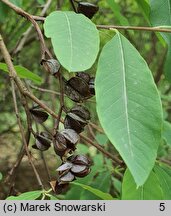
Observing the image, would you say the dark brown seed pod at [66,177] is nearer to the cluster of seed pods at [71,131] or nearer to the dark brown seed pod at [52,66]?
the cluster of seed pods at [71,131]

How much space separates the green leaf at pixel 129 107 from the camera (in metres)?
0.90

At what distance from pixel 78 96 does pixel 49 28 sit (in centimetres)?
17

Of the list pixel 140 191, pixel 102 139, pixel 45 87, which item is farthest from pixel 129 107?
pixel 45 87

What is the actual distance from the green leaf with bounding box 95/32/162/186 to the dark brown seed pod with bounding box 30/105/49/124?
259mm

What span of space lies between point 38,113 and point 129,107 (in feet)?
1.05

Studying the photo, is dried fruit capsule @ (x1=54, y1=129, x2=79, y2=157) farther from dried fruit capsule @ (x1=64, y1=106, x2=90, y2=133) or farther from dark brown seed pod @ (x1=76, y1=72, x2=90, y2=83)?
dark brown seed pod @ (x1=76, y1=72, x2=90, y2=83)

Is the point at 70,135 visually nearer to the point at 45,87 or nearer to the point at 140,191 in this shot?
the point at 140,191

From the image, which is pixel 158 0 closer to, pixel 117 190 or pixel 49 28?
pixel 49 28

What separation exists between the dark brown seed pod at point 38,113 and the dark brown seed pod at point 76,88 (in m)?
0.18

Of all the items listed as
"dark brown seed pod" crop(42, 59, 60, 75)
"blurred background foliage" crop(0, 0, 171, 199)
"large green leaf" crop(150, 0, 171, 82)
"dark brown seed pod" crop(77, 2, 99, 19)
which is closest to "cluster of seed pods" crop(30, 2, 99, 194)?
"dark brown seed pod" crop(42, 59, 60, 75)

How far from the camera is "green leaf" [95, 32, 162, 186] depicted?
902mm

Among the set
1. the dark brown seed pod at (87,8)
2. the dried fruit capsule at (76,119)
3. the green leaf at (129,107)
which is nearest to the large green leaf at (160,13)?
the dark brown seed pod at (87,8)

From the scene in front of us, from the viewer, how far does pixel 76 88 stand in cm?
103

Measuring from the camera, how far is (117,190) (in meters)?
2.66
